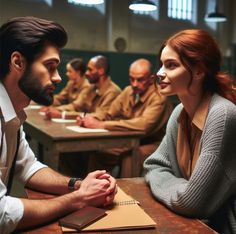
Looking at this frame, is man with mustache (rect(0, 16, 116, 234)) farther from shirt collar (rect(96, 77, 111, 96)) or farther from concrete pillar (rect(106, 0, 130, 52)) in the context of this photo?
concrete pillar (rect(106, 0, 130, 52))

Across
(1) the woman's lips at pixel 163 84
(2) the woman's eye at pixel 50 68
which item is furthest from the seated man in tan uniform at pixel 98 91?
(2) the woman's eye at pixel 50 68

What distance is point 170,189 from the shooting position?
1396 mm

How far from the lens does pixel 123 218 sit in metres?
1.21

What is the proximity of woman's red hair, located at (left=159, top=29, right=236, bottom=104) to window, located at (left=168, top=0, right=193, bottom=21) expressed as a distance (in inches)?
337

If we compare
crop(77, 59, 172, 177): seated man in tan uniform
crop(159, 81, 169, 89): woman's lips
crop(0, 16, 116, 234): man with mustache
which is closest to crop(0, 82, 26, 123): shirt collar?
crop(0, 16, 116, 234): man with mustache

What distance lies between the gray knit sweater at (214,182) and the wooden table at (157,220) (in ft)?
0.11

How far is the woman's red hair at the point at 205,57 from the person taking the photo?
1.44m

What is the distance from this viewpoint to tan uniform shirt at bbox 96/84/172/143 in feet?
11.1

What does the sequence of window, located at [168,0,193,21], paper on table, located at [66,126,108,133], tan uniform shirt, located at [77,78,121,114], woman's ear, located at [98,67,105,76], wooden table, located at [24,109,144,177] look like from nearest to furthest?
wooden table, located at [24,109,144,177], paper on table, located at [66,126,108,133], tan uniform shirt, located at [77,78,121,114], woman's ear, located at [98,67,105,76], window, located at [168,0,193,21]

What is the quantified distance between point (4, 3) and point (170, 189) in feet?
24.7

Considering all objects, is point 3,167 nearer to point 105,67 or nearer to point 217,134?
A: point 217,134

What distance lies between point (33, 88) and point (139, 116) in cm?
241

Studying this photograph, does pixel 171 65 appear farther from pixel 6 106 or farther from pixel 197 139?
pixel 6 106

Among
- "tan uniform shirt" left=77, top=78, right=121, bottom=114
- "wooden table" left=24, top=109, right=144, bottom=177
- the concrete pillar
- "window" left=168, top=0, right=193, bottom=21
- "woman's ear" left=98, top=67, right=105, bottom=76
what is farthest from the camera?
"window" left=168, top=0, right=193, bottom=21
